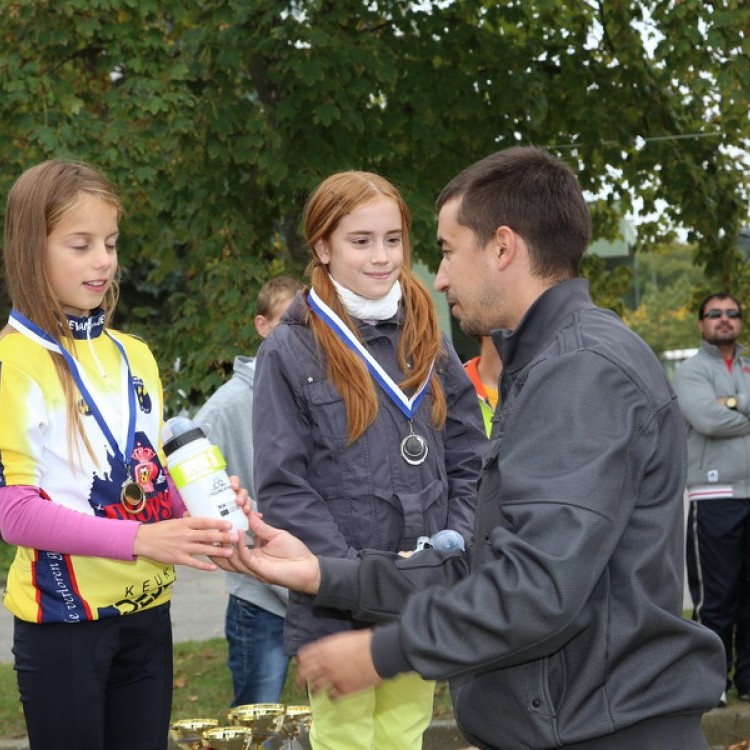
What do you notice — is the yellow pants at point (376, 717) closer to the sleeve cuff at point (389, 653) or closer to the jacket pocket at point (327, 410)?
the jacket pocket at point (327, 410)

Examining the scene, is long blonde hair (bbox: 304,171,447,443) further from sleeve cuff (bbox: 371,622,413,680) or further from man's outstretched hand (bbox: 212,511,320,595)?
sleeve cuff (bbox: 371,622,413,680)

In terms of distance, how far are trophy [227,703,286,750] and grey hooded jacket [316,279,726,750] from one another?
186 cm

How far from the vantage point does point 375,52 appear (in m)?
10.4

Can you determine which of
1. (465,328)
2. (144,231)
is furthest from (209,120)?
(465,328)

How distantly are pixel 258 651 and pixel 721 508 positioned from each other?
129 inches

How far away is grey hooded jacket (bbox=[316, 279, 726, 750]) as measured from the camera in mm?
2447

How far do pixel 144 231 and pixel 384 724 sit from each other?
6915mm

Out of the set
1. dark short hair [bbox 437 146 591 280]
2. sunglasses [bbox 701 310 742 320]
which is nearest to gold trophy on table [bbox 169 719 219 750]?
dark short hair [bbox 437 146 591 280]

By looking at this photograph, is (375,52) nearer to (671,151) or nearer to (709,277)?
(671,151)

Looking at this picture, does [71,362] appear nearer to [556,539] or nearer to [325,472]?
[325,472]

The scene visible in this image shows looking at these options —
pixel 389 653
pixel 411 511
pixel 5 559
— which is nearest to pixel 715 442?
pixel 411 511

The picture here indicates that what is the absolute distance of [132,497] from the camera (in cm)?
360

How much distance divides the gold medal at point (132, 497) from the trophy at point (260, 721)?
1.21 m

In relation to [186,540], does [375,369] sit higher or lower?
higher
